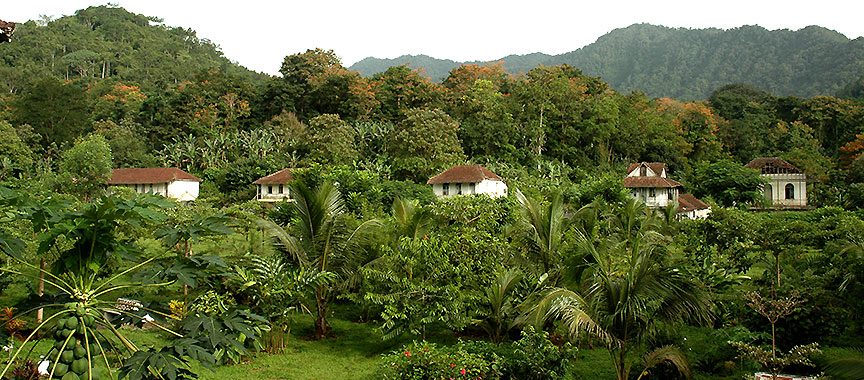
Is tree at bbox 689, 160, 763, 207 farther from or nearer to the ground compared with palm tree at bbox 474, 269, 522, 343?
farther from the ground

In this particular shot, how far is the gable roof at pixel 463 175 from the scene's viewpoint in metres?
34.4

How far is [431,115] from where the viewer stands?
4031 cm

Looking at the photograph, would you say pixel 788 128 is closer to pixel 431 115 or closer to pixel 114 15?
pixel 431 115

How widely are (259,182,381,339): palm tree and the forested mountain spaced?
64.5m

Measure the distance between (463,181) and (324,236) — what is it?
22.3 metres

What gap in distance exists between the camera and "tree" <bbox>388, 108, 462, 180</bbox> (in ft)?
127

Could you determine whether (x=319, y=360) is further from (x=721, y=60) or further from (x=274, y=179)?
(x=721, y=60)

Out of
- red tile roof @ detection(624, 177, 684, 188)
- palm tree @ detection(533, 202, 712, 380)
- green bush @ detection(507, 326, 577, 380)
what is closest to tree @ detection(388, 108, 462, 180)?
red tile roof @ detection(624, 177, 684, 188)

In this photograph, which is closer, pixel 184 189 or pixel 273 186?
pixel 273 186

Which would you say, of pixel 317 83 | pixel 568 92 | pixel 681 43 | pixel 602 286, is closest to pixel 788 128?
pixel 568 92

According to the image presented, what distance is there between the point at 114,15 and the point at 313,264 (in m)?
136

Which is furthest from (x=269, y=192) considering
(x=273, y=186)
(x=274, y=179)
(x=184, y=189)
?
(x=184, y=189)

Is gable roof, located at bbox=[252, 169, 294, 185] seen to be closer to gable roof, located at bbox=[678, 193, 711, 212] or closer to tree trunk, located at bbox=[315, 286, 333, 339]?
gable roof, located at bbox=[678, 193, 711, 212]

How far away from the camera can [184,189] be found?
41000mm
